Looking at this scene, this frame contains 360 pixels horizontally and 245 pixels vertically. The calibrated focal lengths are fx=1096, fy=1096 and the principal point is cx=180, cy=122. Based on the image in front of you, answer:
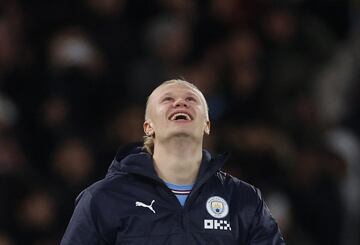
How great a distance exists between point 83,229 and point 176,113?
0.73 metres

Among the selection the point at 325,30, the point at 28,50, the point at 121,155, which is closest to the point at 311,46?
the point at 325,30

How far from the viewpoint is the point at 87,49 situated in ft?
30.0

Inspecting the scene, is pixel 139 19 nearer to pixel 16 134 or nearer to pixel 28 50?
pixel 28 50

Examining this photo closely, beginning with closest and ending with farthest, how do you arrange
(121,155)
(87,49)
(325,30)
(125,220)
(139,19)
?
(125,220) < (121,155) < (87,49) < (139,19) < (325,30)

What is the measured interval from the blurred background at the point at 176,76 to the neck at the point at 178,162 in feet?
9.07

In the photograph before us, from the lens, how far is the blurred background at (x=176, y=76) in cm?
827

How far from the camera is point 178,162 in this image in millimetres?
5289

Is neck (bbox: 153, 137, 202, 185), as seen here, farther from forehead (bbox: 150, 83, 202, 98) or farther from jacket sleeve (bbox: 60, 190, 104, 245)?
jacket sleeve (bbox: 60, 190, 104, 245)

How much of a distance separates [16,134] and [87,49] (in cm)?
105

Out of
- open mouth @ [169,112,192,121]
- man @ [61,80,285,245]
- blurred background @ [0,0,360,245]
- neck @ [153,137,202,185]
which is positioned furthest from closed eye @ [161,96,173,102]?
blurred background @ [0,0,360,245]

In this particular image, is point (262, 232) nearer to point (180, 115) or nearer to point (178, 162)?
point (178, 162)

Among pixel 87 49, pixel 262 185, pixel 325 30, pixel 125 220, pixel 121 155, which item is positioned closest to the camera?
pixel 125 220

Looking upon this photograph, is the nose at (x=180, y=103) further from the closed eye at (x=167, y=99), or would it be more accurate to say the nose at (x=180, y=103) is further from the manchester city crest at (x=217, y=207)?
the manchester city crest at (x=217, y=207)

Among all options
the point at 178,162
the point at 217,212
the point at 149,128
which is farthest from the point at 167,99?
the point at 217,212
